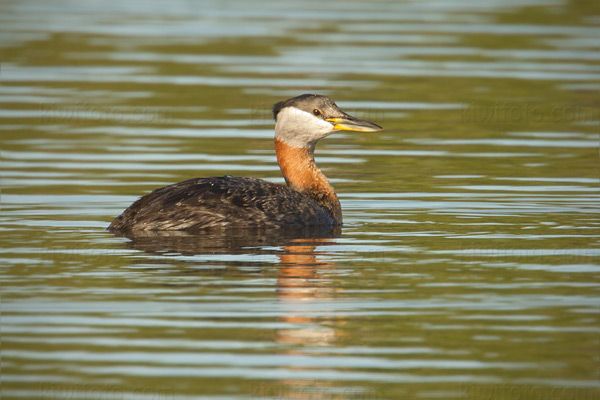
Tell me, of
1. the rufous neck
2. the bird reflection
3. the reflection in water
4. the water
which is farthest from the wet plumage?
the rufous neck

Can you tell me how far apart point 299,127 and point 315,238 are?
5.94 ft

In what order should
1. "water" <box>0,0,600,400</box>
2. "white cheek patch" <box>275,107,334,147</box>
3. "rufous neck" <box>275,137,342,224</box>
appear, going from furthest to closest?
"rufous neck" <box>275,137,342,224</box>, "white cheek patch" <box>275,107,334,147</box>, "water" <box>0,0,600,400</box>

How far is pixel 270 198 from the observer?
12.4 meters

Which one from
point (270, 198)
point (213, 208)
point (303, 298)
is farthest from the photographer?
point (270, 198)

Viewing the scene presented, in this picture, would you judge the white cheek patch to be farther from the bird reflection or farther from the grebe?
the bird reflection

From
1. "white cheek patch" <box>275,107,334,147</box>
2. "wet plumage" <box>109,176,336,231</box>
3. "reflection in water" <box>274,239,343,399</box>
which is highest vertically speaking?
"white cheek patch" <box>275,107,334,147</box>

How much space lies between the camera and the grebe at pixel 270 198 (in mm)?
12070

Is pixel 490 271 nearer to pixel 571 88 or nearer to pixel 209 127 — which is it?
pixel 209 127

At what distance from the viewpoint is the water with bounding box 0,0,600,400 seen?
320 inches

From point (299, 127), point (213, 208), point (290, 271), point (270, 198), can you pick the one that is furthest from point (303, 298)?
point (299, 127)

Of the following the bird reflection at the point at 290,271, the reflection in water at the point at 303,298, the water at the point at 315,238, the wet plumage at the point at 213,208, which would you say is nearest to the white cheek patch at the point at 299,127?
the water at the point at 315,238

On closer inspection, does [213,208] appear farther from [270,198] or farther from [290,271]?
[290,271]

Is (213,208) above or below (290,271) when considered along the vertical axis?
above

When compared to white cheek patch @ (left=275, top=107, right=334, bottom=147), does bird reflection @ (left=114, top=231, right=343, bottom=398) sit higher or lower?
lower
